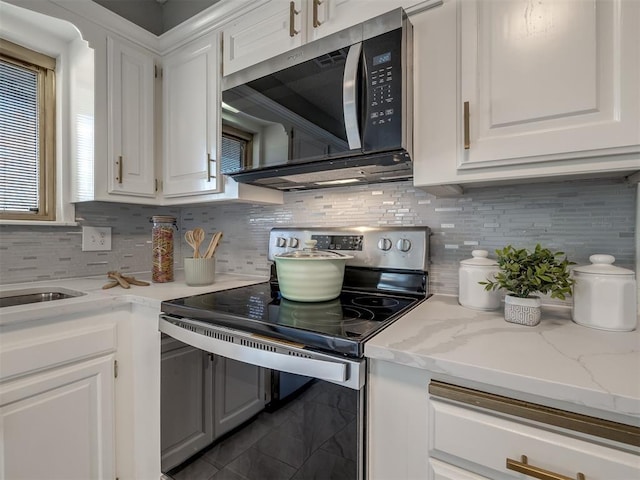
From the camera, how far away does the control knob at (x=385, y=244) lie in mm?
1265

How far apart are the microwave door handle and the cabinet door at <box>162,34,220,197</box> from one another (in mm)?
668

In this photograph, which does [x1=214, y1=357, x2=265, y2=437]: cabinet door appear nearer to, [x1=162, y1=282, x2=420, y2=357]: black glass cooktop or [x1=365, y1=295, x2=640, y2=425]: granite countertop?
[x1=162, y1=282, x2=420, y2=357]: black glass cooktop

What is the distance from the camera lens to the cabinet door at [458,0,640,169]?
0.72 meters

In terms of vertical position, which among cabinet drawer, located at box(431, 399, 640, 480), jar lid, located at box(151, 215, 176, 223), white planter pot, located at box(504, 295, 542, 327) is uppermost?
jar lid, located at box(151, 215, 176, 223)

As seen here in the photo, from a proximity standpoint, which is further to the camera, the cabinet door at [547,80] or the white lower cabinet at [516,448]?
the cabinet door at [547,80]

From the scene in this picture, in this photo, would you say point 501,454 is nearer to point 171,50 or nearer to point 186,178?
A: point 186,178

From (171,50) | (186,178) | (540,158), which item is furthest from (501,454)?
(171,50)

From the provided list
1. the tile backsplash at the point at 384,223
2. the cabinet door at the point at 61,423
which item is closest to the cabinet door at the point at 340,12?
the tile backsplash at the point at 384,223

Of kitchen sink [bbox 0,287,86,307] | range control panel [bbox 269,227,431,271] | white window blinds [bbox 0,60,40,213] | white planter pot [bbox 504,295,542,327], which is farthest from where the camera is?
white window blinds [bbox 0,60,40,213]

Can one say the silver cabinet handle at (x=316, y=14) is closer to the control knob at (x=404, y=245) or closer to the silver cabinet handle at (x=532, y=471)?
the control knob at (x=404, y=245)

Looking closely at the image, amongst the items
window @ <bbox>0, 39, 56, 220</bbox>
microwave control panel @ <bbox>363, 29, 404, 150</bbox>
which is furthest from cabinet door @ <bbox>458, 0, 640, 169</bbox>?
window @ <bbox>0, 39, 56, 220</bbox>

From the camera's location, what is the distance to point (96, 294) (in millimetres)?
1211

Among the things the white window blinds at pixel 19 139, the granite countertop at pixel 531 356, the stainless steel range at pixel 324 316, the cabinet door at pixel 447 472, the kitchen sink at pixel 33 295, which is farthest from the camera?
the white window blinds at pixel 19 139

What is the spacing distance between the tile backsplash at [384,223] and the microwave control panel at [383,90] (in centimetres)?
39
